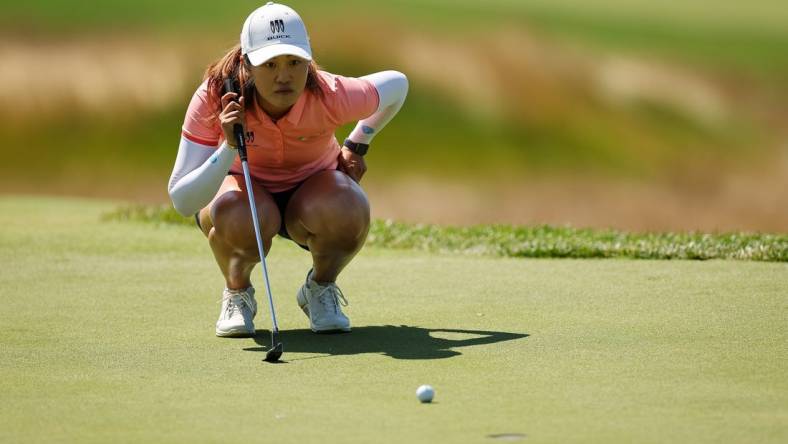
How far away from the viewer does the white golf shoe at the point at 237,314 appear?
17.8 ft

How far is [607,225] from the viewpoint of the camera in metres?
9.55

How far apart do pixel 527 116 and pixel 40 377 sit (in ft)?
25.9

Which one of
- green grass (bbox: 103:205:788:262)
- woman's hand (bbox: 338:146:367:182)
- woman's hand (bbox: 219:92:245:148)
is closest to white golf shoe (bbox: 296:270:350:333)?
woman's hand (bbox: 338:146:367:182)

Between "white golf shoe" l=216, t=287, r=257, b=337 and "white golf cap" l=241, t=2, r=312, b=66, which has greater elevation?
"white golf cap" l=241, t=2, r=312, b=66

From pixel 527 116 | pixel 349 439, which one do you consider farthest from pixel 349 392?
pixel 527 116

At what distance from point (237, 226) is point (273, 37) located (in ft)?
2.55

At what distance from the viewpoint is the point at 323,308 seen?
5.59 m

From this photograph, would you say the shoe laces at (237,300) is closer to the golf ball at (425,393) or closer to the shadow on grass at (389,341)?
the shadow on grass at (389,341)

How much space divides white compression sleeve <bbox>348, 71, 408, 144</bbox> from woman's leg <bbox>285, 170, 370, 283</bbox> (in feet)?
0.90

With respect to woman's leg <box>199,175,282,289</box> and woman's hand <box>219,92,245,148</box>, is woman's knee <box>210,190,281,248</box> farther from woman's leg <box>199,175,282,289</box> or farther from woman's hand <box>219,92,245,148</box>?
woman's hand <box>219,92,245,148</box>

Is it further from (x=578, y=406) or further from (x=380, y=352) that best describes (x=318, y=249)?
(x=578, y=406)

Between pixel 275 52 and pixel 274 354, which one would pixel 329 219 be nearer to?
pixel 275 52

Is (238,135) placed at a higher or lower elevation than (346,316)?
higher

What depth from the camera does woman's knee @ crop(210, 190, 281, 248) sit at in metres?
5.42
